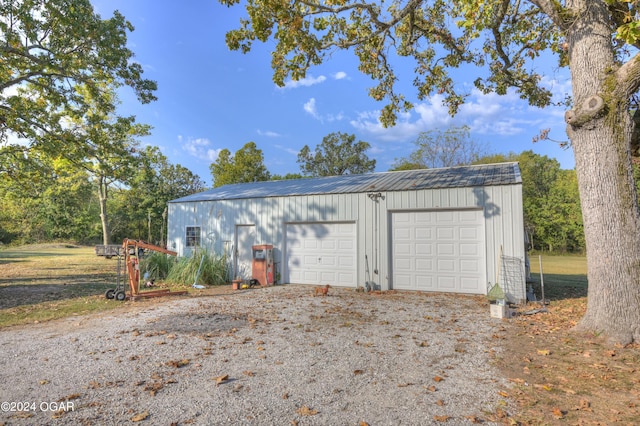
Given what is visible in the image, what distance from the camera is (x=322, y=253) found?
11.3 metres

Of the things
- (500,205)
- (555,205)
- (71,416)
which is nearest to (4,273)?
(71,416)

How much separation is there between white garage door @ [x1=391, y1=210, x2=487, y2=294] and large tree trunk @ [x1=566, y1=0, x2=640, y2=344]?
12.3 ft

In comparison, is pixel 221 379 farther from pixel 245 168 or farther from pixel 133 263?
pixel 245 168

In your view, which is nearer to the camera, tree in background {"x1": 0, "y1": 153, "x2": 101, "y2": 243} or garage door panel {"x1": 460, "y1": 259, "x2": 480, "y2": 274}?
garage door panel {"x1": 460, "y1": 259, "x2": 480, "y2": 274}

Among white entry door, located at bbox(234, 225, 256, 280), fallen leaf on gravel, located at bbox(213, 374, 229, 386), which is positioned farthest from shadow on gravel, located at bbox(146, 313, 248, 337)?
white entry door, located at bbox(234, 225, 256, 280)

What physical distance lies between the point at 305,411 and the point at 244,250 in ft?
32.6

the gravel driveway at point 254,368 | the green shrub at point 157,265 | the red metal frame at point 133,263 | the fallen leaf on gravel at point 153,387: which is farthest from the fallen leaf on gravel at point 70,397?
the green shrub at point 157,265

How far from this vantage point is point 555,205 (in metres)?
32.8

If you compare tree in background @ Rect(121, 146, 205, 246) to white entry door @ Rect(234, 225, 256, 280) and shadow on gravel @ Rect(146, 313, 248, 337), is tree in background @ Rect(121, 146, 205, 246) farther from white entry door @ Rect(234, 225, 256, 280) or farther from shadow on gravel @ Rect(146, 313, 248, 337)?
shadow on gravel @ Rect(146, 313, 248, 337)

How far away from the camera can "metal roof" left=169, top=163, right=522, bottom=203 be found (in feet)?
31.4

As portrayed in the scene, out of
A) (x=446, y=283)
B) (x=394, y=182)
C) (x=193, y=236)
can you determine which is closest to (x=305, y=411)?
(x=446, y=283)

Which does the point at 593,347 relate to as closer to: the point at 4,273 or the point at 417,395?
the point at 417,395

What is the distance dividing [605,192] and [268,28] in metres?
7.25

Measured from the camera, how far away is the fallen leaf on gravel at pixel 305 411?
2.96m
